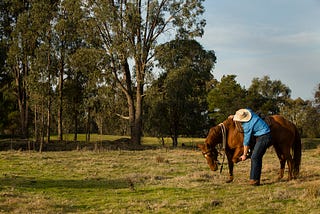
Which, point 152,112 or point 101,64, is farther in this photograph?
point 152,112

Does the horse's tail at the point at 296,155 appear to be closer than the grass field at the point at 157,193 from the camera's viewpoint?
No

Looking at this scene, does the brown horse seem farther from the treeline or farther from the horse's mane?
the treeline

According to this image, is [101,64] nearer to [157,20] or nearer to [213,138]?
[157,20]

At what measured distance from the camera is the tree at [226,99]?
55.6m

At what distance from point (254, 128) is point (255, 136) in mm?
257

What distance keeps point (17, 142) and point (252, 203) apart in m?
31.4

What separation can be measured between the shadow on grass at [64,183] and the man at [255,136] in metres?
3.22

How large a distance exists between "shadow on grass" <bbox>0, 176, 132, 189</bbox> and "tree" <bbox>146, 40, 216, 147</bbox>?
71.3 ft

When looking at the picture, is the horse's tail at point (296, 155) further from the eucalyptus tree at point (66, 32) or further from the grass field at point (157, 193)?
the eucalyptus tree at point (66, 32)

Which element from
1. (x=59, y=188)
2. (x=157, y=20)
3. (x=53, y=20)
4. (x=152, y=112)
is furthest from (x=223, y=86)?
(x=59, y=188)

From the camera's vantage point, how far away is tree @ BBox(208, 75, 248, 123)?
182 feet

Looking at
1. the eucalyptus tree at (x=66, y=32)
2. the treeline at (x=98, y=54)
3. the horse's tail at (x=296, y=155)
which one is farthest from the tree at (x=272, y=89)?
the horse's tail at (x=296, y=155)

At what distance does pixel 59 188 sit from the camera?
10812 mm

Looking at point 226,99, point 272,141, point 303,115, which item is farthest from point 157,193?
point 303,115
